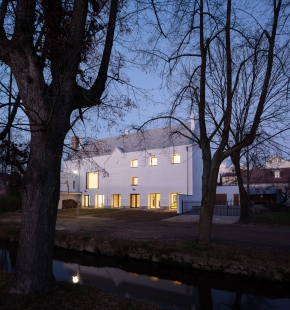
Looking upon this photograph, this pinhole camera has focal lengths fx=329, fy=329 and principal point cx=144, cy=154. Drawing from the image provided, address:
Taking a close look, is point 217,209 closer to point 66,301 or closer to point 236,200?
point 236,200

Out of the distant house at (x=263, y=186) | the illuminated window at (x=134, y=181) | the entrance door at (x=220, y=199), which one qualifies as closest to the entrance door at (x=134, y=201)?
the illuminated window at (x=134, y=181)

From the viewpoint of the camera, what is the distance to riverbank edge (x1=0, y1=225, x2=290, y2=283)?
10.0 metres

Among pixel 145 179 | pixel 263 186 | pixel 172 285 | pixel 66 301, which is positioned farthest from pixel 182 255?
pixel 263 186

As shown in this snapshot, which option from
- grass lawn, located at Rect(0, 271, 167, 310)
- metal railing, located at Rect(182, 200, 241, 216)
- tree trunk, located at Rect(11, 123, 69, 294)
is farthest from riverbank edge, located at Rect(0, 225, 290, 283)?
metal railing, located at Rect(182, 200, 241, 216)

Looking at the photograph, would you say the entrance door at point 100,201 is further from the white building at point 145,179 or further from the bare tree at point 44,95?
the bare tree at point 44,95

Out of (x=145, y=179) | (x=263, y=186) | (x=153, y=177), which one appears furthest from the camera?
(x=263, y=186)

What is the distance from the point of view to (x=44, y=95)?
6.27 m

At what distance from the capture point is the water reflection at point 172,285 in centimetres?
827

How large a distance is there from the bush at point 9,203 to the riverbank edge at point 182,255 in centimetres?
2097

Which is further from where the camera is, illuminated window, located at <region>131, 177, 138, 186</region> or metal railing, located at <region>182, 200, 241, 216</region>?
illuminated window, located at <region>131, 177, 138, 186</region>

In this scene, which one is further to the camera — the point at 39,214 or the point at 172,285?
the point at 172,285

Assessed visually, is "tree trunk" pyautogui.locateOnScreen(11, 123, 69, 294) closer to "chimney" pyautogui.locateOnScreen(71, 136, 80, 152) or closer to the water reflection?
"chimney" pyautogui.locateOnScreen(71, 136, 80, 152)

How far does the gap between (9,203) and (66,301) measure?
103 ft

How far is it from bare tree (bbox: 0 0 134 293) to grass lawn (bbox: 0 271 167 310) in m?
0.24
